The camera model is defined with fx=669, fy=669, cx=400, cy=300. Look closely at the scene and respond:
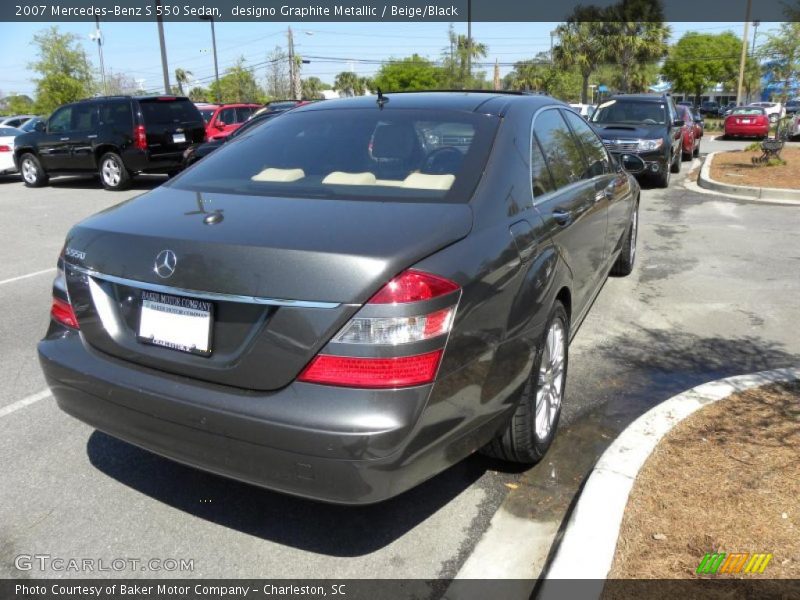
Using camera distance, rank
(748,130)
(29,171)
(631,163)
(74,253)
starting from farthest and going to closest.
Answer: (748,130)
(29,171)
(631,163)
(74,253)

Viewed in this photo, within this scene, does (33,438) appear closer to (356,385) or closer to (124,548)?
(124,548)

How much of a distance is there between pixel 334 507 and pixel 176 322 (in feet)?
3.84

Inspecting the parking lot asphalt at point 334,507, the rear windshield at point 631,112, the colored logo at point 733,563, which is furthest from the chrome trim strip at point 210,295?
the rear windshield at point 631,112

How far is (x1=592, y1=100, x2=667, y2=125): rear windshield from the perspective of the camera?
45.0 ft

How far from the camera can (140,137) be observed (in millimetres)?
13562

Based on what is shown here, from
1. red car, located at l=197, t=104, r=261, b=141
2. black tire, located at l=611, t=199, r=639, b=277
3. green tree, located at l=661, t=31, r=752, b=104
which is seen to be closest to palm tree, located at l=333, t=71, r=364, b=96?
green tree, located at l=661, t=31, r=752, b=104

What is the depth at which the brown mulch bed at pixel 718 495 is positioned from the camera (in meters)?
2.50

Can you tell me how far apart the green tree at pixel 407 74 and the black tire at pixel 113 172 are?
177 ft

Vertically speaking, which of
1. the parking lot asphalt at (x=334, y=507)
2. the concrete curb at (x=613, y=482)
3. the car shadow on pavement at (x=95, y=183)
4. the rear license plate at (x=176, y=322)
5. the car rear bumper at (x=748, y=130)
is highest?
the rear license plate at (x=176, y=322)

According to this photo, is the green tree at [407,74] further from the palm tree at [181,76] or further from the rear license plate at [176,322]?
the rear license plate at [176,322]

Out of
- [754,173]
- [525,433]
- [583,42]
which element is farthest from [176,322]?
[583,42]

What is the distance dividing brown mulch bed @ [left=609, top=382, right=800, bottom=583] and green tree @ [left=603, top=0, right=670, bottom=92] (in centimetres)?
4501

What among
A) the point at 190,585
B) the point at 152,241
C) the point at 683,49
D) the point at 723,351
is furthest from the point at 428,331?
the point at 683,49

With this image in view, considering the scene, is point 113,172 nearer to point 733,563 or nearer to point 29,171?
point 29,171
